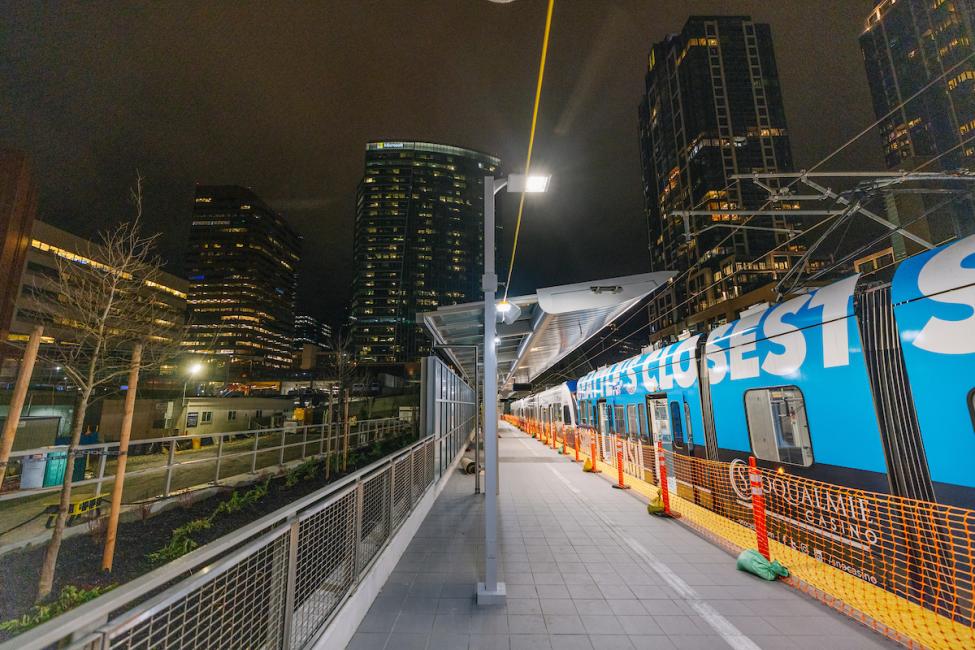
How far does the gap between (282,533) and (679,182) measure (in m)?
94.9

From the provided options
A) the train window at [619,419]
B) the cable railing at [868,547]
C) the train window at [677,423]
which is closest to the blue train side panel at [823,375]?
the cable railing at [868,547]

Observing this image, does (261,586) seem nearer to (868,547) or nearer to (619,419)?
(868,547)

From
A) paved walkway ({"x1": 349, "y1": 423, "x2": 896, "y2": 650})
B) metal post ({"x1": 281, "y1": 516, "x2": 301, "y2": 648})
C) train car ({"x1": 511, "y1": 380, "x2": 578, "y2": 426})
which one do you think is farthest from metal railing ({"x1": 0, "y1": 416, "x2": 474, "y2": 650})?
train car ({"x1": 511, "y1": 380, "x2": 578, "y2": 426})

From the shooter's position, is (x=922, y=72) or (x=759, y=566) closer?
(x=759, y=566)

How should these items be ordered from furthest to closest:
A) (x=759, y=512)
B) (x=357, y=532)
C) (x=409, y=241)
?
(x=409, y=241), (x=759, y=512), (x=357, y=532)

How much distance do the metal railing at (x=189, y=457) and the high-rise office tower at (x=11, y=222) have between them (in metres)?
17.0

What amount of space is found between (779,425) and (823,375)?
1078 mm

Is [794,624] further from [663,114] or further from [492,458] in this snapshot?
[663,114]

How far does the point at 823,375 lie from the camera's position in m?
4.59

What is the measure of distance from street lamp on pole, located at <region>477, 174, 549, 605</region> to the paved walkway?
25cm

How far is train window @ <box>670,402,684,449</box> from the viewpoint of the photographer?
8.09m

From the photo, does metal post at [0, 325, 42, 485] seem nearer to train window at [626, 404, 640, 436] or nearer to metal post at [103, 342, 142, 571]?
metal post at [103, 342, 142, 571]

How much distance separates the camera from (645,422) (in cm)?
1018

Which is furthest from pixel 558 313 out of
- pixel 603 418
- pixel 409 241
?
pixel 409 241
